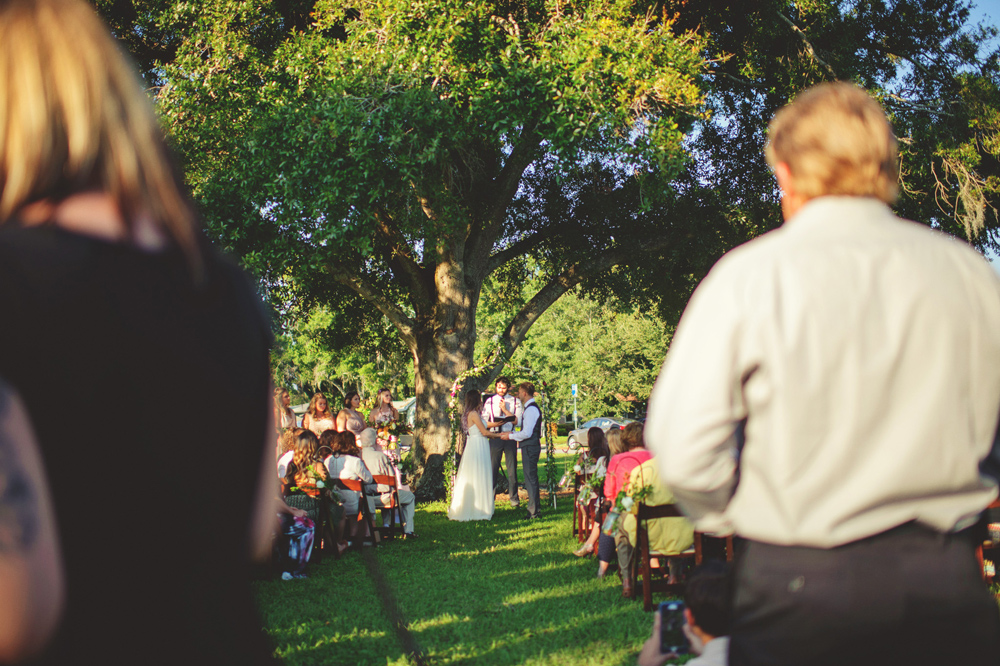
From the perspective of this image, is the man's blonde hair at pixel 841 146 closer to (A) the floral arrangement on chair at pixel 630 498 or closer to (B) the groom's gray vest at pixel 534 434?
(A) the floral arrangement on chair at pixel 630 498

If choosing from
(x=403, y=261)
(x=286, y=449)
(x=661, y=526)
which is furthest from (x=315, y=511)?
(x=403, y=261)

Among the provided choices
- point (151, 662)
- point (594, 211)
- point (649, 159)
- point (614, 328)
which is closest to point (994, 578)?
point (649, 159)

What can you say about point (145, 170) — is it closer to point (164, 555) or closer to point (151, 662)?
point (164, 555)

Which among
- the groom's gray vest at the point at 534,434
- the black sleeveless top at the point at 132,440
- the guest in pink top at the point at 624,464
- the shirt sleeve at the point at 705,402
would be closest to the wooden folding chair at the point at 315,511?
the guest in pink top at the point at 624,464

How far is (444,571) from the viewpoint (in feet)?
31.2

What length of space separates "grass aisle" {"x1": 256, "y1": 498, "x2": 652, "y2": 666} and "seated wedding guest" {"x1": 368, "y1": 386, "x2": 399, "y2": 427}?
4.72 m

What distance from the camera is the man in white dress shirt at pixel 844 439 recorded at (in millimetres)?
1492

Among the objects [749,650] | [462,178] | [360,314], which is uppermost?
[462,178]

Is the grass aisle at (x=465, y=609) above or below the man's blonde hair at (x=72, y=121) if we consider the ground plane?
below

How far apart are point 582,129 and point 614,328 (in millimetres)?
36753

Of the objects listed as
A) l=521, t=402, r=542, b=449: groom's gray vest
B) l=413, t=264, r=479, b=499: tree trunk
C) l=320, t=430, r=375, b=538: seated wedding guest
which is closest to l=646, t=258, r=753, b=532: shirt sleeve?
l=320, t=430, r=375, b=538: seated wedding guest

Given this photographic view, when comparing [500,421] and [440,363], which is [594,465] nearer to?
[500,421]

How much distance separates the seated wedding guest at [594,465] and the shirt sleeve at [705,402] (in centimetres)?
793

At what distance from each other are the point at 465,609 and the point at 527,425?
6.83m
